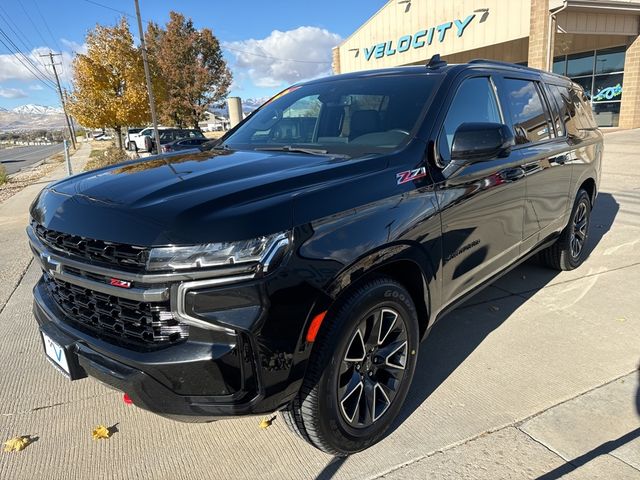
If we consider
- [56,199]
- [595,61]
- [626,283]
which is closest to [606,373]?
[626,283]

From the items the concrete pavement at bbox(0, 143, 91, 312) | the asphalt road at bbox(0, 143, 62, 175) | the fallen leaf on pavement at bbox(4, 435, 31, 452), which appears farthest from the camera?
the asphalt road at bbox(0, 143, 62, 175)

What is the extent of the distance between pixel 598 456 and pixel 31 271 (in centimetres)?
586

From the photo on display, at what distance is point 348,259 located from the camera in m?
2.10

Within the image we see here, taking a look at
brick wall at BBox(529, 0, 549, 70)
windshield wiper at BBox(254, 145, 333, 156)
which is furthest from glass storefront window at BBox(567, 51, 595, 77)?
windshield wiper at BBox(254, 145, 333, 156)

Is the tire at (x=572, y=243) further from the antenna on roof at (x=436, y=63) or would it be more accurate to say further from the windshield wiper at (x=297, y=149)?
the windshield wiper at (x=297, y=149)

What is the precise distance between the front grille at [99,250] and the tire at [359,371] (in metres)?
0.82

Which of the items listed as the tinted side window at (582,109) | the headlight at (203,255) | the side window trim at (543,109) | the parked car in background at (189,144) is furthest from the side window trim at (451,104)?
the tinted side window at (582,109)

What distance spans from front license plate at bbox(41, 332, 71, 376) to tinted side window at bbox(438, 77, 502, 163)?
221 cm

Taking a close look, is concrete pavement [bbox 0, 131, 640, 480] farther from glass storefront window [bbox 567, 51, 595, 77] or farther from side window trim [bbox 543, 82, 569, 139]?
glass storefront window [bbox 567, 51, 595, 77]

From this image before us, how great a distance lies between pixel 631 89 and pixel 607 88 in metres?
1.65

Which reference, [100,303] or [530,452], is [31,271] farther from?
[530,452]

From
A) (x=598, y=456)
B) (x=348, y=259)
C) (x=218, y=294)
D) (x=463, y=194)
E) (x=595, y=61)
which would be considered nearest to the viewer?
(x=218, y=294)

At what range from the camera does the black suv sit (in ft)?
6.03

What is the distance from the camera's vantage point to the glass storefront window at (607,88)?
19.9 m
